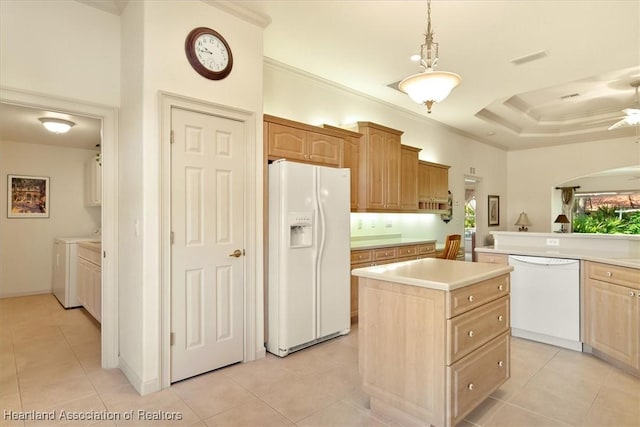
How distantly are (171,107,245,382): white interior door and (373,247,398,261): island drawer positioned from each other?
190 centimetres

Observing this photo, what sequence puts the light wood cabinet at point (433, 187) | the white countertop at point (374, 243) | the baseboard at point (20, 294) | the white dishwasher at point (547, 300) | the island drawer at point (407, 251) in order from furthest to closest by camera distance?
the light wood cabinet at point (433, 187)
the baseboard at point (20, 294)
the island drawer at point (407, 251)
the white countertop at point (374, 243)
the white dishwasher at point (547, 300)

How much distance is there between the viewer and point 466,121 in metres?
6.32

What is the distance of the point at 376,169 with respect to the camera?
464cm

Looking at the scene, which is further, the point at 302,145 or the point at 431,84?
the point at 302,145

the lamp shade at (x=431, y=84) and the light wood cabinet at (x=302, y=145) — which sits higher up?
the lamp shade at (x=431, y=84)

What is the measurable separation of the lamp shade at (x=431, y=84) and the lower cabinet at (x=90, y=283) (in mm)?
3737

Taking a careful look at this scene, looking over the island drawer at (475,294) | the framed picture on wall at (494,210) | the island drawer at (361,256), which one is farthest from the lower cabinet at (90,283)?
the framed picture on wall at (494,210)

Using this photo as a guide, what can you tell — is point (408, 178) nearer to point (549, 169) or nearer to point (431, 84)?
point (431, 84)

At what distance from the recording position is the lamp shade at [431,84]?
2.38 metres

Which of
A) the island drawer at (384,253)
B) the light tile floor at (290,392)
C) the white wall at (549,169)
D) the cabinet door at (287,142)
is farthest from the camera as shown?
the white wall at (549,169)

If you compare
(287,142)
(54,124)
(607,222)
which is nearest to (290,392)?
(287,142)

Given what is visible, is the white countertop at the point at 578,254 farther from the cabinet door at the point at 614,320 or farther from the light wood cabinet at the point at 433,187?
the light wood cabinet at the point at 433,187

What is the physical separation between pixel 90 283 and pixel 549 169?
9.32 m

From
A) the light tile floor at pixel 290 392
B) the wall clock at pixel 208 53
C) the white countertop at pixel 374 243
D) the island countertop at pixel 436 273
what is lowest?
the light tile floor at pixel 290 392
